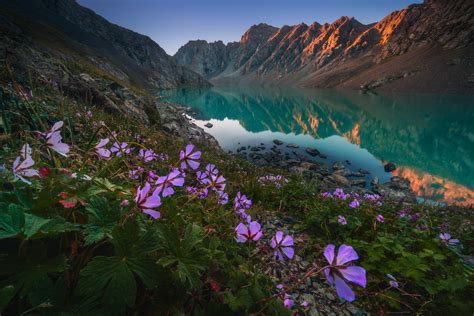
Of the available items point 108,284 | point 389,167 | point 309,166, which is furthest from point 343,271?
point 389,167

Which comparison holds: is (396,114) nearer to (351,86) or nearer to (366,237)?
(366,237)

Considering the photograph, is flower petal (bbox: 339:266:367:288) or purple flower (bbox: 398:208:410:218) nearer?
flower petal (bbox: 339:266:367:288)

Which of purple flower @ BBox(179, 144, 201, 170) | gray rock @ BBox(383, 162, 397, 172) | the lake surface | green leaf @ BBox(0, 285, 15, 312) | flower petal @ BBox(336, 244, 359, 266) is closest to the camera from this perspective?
green leaf @ BBox(0, 285, 15, 312)

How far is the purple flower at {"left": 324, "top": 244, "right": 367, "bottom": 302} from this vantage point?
36.8 inches

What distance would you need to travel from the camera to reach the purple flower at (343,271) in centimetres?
93

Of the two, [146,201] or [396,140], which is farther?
[396,140]

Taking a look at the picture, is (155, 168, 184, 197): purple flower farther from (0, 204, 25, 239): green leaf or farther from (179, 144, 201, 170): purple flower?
(0, 204, 25, 239): green leaf

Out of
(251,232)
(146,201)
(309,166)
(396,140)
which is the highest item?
(396,140)

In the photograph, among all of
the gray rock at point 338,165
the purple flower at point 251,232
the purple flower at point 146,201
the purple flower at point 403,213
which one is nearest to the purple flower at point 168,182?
the purple flower at point 146,201

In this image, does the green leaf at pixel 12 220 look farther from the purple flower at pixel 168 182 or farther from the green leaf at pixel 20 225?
the purple flower at pixel 168 182

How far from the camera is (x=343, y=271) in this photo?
0.98 metres

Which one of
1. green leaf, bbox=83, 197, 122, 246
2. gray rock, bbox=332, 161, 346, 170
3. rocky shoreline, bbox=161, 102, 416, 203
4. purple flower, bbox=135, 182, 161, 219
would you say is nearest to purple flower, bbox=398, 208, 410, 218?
purple flower, bbox=135, 182, 161, 219

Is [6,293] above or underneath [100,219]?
underneath

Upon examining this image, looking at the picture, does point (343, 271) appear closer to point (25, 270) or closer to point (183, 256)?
point (183, 256)
